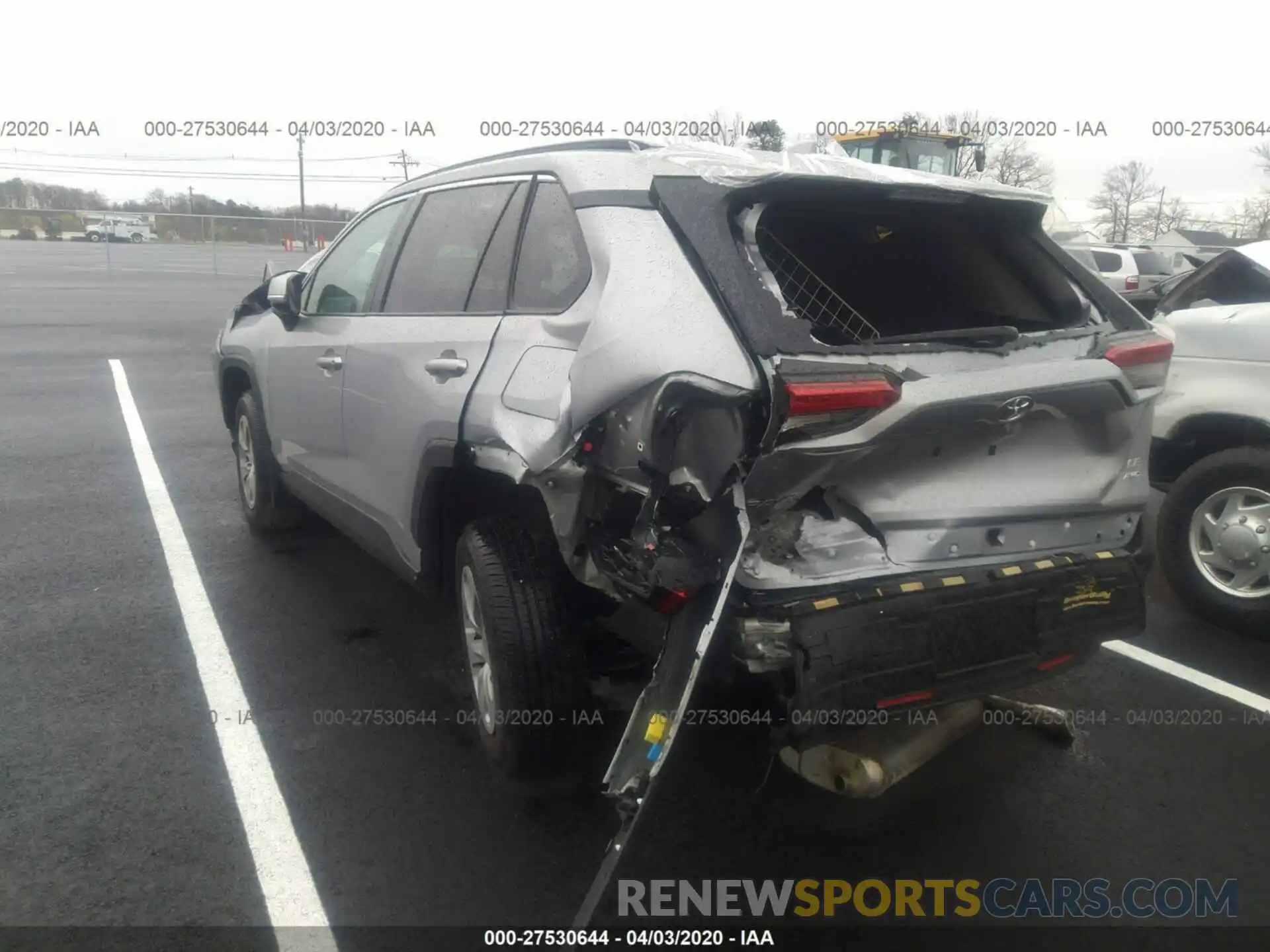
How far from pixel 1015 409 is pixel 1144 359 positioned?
2.07 feet

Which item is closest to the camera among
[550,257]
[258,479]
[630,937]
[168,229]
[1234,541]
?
[630,937]

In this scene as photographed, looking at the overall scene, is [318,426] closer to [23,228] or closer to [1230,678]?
[1230,678]

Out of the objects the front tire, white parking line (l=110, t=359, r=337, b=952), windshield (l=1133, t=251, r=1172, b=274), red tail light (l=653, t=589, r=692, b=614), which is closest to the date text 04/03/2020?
white parking line (l=110, t=359, r=337, b=952)

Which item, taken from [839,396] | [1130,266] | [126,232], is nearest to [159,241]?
[126,232]

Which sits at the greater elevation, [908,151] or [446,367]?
[908,151]

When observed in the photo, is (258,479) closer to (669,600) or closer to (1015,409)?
(669,600)

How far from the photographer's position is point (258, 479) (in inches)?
216

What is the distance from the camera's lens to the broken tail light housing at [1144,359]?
9.83 ft

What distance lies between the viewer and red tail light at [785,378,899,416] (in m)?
2.44

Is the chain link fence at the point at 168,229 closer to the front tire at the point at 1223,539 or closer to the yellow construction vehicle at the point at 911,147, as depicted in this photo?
the yellow construction vehicle at the point at 911,147

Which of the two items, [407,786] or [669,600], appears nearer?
[669,600]

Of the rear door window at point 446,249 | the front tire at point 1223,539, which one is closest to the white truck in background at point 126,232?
the rear door window at point 446,249

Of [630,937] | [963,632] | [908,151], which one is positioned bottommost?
[630,937]

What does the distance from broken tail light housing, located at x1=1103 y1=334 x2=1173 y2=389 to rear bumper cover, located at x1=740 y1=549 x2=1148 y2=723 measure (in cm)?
53
